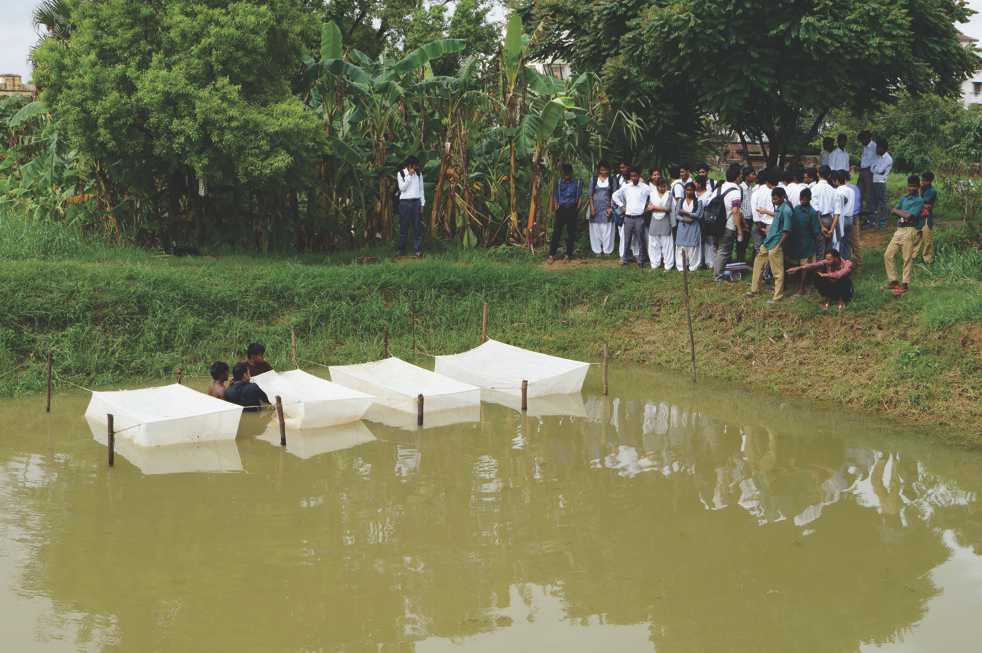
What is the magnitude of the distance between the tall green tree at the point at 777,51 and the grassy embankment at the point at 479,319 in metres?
2.53

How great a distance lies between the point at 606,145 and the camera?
16.1 m

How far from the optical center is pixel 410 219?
15.2 metres

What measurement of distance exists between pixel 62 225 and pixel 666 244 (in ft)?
28.4

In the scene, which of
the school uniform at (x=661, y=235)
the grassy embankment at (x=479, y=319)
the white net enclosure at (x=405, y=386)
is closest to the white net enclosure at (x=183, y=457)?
the white net enclosure at (x=405, y=386)

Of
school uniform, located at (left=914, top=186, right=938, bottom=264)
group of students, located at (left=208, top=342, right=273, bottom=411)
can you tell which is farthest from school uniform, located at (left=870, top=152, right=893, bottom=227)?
group of students, located at (left=208, top=342, right=273, bottom=411)

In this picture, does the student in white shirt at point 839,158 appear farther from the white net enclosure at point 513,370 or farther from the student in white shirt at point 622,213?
the white net enclosure at point 513,370

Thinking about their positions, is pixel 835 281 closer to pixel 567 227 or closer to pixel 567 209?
pixel 567 209

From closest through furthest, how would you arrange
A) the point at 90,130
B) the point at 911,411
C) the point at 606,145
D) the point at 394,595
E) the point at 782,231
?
1. the point at 394,595
2. the point at 911,411
3. the point at 782,231
4. the point at 90,130
5. the point at 606,145

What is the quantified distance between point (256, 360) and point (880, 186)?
9808mm

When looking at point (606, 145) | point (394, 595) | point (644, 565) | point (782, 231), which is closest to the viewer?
point (394, 595)

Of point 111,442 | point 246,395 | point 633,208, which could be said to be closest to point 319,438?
point 246,395

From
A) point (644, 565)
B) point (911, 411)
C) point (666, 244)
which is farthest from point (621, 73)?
point (644, 565)

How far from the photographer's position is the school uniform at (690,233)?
44.1ft

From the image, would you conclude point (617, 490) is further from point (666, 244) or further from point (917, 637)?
point (666, 244)
